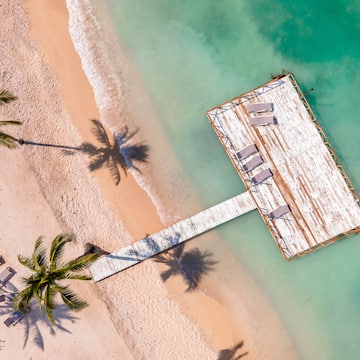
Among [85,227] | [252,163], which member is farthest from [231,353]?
[85,227]

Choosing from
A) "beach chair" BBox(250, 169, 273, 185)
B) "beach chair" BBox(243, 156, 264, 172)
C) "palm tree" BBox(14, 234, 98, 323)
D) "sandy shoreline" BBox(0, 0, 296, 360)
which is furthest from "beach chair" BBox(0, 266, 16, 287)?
"beach chair" BBox(250, 169, 273, 185)

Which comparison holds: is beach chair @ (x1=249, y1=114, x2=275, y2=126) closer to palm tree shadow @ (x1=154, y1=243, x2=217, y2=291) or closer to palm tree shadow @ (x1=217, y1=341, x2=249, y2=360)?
palm tree shadow @ (x1=154, y1=243, x2=217, y2=291)

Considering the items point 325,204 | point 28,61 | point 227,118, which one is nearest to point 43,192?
point 28,61

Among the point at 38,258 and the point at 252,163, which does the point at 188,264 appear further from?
the point at 38,258

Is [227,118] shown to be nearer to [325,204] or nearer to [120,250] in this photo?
[325,204]

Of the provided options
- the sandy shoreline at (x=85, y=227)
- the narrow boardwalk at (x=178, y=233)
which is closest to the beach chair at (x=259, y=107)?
the narrow boardwalk at (x=178, y=233)

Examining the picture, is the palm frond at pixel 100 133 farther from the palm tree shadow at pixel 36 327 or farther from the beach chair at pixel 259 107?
the palm tree shadow at pixel 36 327
